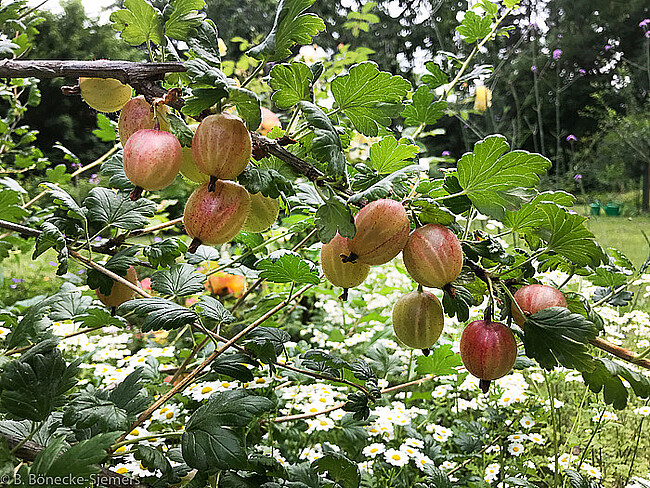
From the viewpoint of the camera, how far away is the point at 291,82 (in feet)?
1.12

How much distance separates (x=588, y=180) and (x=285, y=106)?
27.6 feet

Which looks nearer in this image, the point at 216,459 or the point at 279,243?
the point at 216,459

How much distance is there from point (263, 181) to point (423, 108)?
285 millimetres

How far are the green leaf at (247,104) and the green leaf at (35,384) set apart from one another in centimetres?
24

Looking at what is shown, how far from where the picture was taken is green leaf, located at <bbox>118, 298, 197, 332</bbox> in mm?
409

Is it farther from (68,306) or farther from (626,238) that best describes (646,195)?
(68,306)

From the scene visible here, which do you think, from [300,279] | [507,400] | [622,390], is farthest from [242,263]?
[507,400]

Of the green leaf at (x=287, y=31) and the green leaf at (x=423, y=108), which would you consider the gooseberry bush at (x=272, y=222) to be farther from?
the green leaf at (x=423, y=108)

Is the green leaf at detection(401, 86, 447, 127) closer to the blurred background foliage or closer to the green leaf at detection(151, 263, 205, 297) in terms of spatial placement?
the green leaf at detection(151, 263, 205, 297)

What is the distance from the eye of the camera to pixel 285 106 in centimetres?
36

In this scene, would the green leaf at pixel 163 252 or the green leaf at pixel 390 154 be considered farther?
the green leaf at pixel 163 252

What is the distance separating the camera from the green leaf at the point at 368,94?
1.18 feet

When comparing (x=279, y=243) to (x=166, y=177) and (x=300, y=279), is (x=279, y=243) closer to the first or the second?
(x=300, y=279)

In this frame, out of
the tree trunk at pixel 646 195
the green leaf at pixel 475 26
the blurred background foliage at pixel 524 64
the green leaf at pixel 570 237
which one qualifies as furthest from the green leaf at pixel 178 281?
the tree trunk at pixel 646 195
